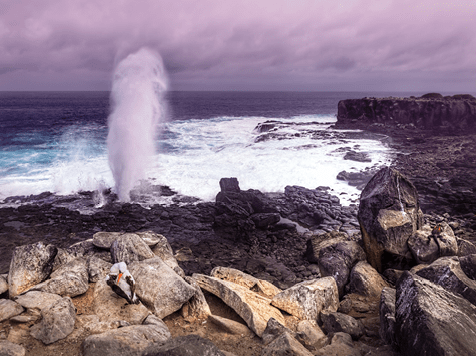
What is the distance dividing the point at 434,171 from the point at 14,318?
2759 centimetres

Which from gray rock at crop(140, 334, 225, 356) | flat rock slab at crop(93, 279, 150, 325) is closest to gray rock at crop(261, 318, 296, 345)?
gray rock at crop(140, 334, 225, 356)

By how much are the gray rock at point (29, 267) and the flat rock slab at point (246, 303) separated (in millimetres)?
3792

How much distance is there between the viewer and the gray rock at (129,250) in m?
8.73

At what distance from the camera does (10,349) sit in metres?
4.75

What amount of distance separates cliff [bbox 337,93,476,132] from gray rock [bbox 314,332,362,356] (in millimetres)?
45289

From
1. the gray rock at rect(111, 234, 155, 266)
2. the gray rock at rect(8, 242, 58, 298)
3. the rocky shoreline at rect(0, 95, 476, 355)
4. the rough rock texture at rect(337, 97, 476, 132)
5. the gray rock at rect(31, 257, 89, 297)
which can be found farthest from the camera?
the rough rock texture at rect(337, 97, 476, 132)

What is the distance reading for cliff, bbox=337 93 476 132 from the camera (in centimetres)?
4144

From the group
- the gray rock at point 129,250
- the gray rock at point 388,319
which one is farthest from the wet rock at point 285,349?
the gray rock at point 129,250

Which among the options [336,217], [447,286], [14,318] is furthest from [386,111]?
[14,318]

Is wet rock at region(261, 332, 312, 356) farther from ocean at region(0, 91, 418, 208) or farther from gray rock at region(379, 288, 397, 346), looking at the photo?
ocean at region(0, 91, 418, 208)

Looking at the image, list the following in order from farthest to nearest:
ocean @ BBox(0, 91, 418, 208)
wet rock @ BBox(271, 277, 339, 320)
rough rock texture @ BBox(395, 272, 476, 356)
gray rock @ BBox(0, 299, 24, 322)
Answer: ocean @ BBox(0, 91, 418, 208) → wet rock @ BBox(271, 277, 339, 320) → gray rock @ BBox(0, 299, 24, 322) → rough rock texture @ BBox(395, 272, 476, 356)

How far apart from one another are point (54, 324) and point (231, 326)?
3.36 m

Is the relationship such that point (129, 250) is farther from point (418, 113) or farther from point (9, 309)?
point (418, 113)

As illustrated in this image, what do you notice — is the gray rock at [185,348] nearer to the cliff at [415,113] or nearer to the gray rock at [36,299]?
the gray rock at [36,299]
